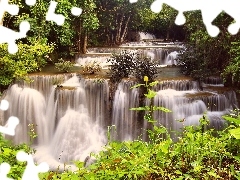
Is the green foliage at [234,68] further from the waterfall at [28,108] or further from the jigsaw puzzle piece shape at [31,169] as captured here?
the jigsaw puzzle piece shape at [31,169]

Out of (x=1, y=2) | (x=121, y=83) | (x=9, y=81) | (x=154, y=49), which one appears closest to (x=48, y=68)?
(x=9, y=81)

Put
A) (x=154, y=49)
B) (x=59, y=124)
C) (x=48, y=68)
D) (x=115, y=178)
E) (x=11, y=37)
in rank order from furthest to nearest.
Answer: (x=154, y=49), (x=48, y=68), (x=59, y=124), (x=11, y=37), (x=115, y=178)

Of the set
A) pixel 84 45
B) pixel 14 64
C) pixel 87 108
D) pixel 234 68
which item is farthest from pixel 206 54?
pixel 14 64

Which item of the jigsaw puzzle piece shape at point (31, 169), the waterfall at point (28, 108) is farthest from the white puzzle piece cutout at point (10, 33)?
the waterfall at point (28, 108)

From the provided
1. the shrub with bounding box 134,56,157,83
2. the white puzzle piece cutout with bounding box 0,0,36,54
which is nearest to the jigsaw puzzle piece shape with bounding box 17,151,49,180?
the white puzzle piece cutout with bounding box 0,0,36,54

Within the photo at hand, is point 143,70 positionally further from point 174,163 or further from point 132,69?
point 174,163

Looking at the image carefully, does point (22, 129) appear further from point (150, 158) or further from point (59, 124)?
point (150, 158)

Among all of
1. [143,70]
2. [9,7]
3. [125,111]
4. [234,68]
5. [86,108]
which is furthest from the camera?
[86,108]

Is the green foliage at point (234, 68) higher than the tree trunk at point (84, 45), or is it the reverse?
the tree trunk at point (84, 45)

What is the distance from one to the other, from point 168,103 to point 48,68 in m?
4.39

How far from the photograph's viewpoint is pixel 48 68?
10.6 meters

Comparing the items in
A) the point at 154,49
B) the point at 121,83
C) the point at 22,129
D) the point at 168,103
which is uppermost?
the point at 154,49

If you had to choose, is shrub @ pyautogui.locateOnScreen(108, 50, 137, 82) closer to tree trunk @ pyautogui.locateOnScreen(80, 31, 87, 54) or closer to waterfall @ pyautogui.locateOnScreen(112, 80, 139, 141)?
waterfall @ pyautogui.locateOnScreen(112, 80, 139, 141)

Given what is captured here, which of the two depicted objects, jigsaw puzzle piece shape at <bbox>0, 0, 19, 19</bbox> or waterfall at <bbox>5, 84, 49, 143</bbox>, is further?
waterfall at <bbox>5, 84, 49, 143</bbox>
